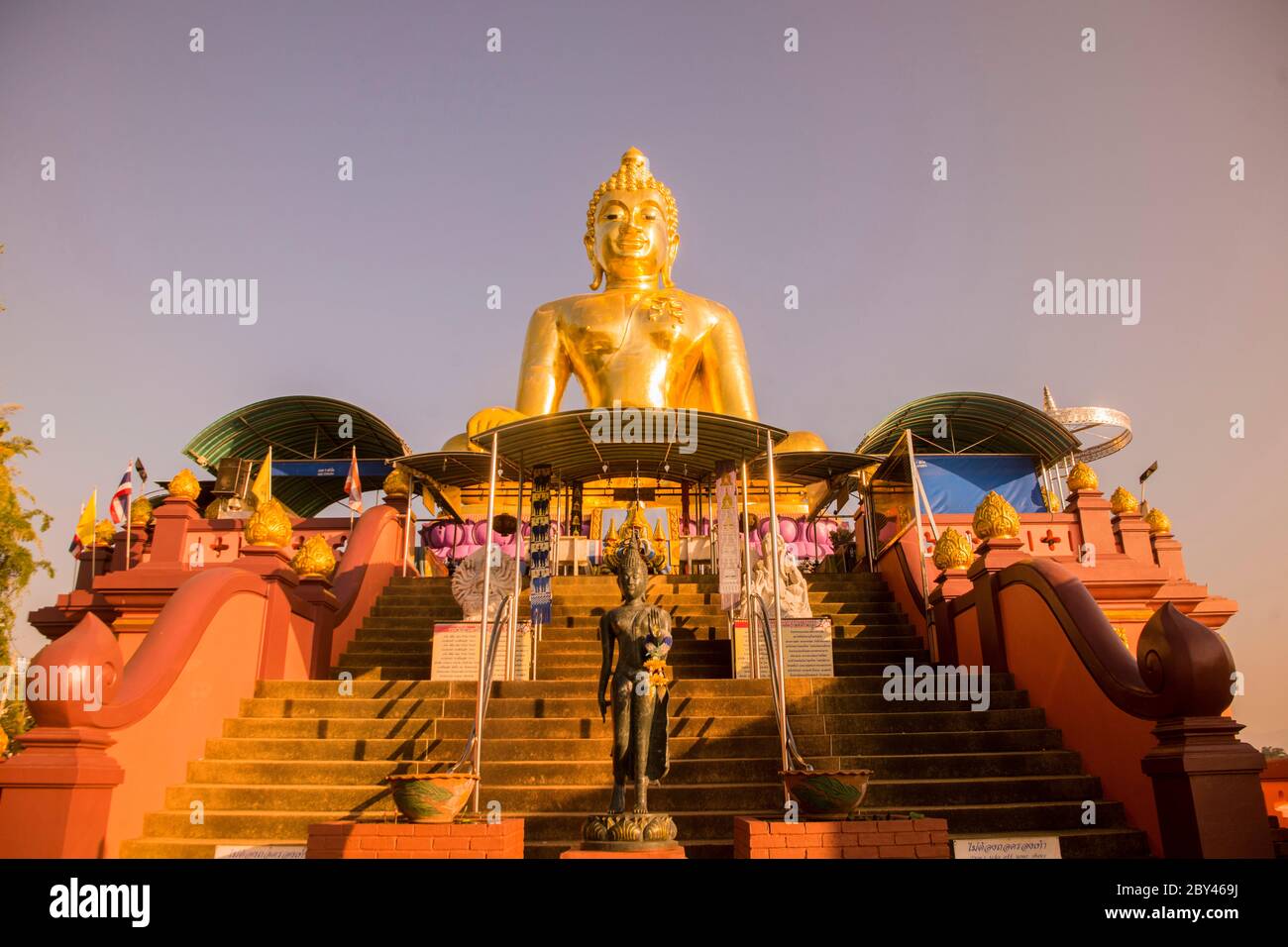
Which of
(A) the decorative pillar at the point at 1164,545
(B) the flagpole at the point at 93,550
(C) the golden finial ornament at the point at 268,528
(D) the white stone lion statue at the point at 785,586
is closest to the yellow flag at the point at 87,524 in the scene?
(B) the flagpole at the point at 93,550

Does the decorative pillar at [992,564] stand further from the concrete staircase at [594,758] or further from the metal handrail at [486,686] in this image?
the metal handrail at [486,686]

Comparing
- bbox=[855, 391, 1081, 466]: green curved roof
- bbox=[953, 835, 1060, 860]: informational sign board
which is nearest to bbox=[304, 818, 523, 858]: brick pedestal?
bbox=[953, 835, 1060, 860]: informational sign board

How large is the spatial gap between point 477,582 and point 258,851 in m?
4.67

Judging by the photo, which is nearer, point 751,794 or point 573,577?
point 751,794

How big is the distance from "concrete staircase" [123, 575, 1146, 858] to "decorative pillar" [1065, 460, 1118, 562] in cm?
420

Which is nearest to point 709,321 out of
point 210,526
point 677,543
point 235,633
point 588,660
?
point 677,543

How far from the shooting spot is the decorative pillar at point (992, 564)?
8.79m

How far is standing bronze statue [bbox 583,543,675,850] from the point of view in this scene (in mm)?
5266

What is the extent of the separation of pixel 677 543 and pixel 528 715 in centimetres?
658

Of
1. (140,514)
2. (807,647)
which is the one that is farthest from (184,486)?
(807,647)

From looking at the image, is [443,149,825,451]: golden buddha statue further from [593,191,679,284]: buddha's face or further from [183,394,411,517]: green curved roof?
[183,394,411,517]: green curved roof

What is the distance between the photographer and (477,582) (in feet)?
34.6
